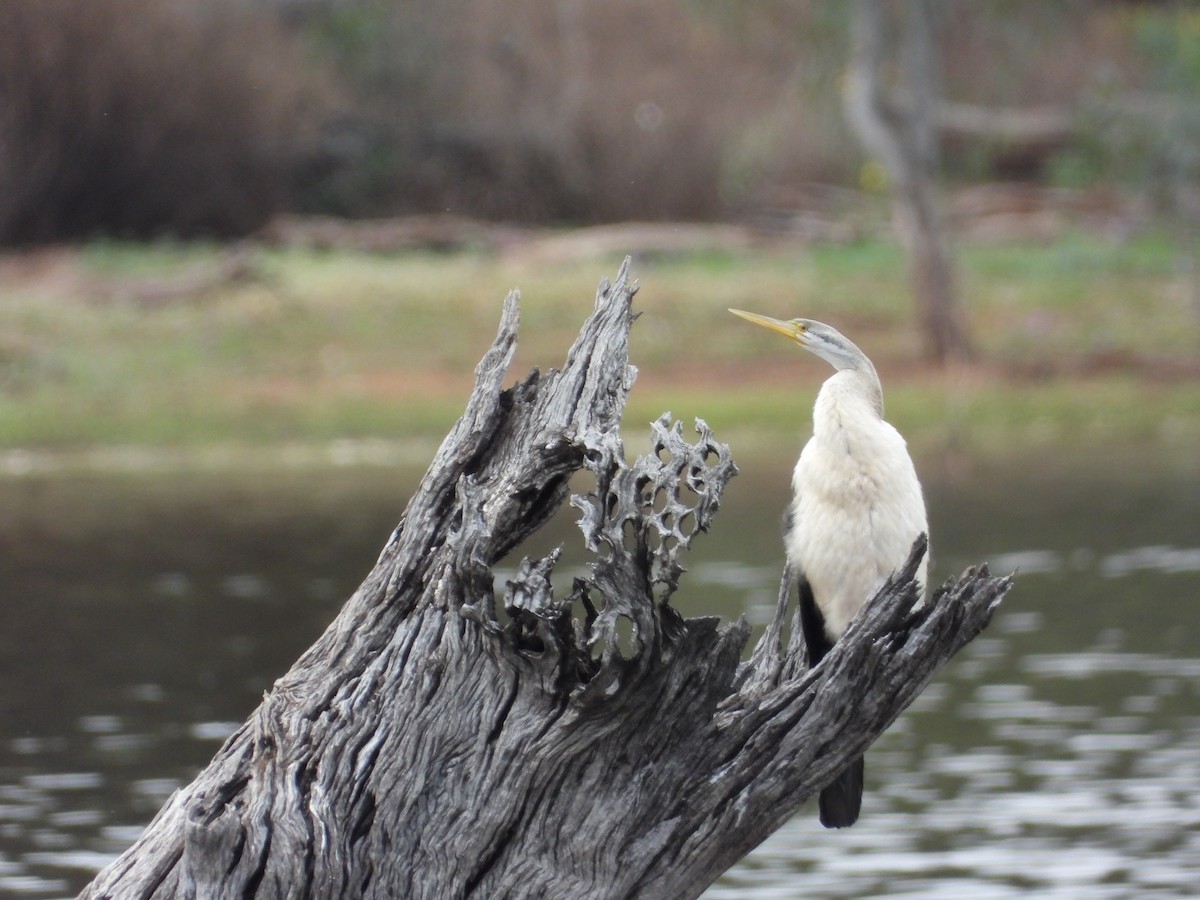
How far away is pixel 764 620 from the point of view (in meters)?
12.1

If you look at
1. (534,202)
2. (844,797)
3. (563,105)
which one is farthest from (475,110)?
(844,797)

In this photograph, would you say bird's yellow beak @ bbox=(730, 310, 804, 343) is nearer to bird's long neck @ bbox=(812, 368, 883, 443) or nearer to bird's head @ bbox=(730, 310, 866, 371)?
bird's head @ bbox=(730, 310, 866, 371)

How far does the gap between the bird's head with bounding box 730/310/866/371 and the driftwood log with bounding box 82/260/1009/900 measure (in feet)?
1.90

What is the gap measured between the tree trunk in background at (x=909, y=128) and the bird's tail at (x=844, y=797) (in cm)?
1953

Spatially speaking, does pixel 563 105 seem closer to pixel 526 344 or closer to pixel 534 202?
pixel 534 202

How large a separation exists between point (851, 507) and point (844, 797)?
75 centimetres

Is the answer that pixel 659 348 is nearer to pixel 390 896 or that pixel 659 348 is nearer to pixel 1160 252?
pixel 1160 252

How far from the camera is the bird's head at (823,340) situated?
17.1 feet

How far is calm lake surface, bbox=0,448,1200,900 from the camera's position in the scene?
8125 mm

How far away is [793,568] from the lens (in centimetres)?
531

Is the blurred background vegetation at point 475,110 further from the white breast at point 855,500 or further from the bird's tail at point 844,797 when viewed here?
the bird's tail at point 844,797

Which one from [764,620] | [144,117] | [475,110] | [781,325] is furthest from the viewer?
[475,110]

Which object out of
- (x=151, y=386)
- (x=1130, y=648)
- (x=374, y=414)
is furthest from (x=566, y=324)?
(x=1130, y=648)

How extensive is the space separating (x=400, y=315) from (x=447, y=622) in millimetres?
19637
